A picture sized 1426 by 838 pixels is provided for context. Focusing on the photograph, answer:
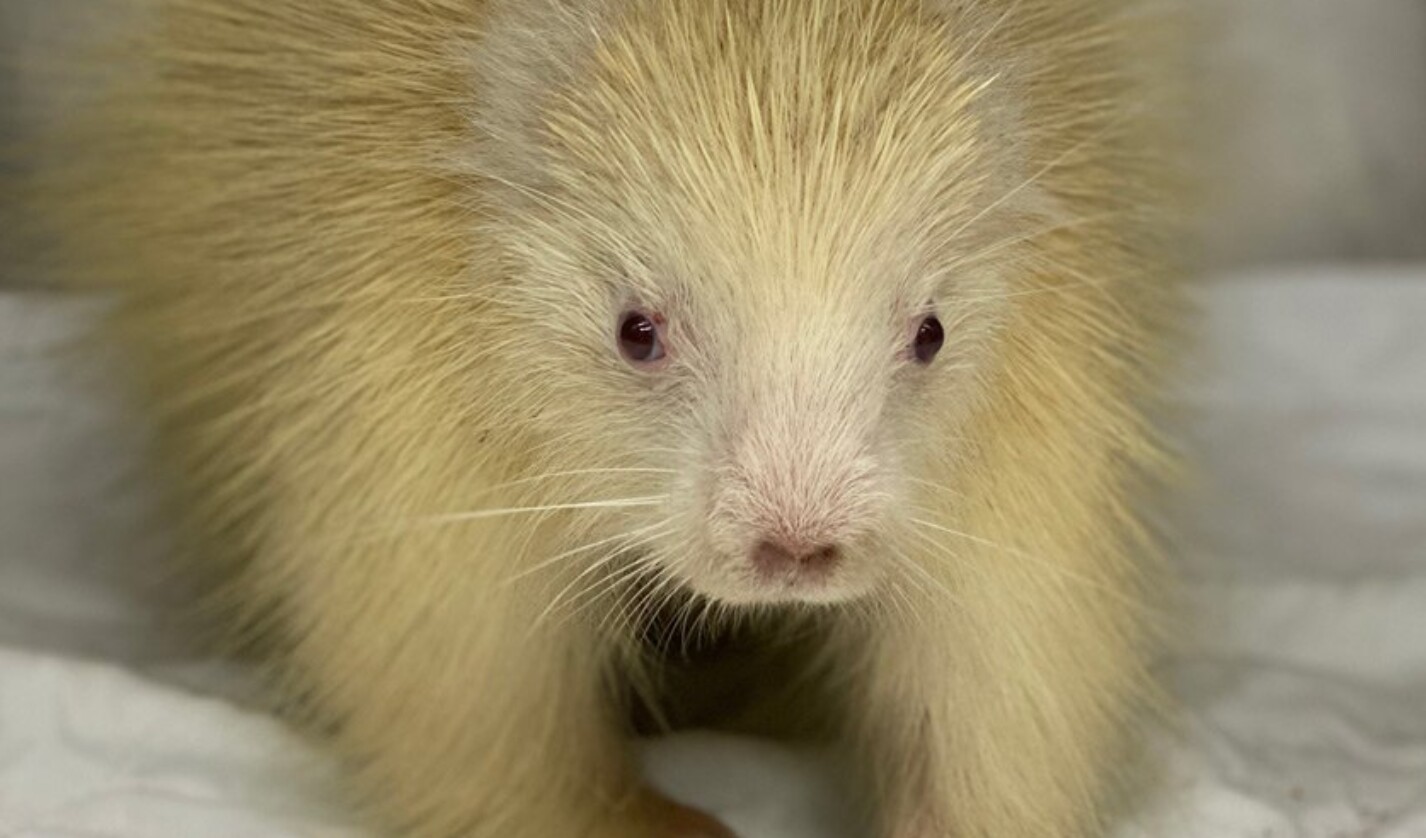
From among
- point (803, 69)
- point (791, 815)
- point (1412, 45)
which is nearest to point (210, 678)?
point (791, 815)

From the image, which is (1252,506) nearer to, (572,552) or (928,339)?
(928,339)

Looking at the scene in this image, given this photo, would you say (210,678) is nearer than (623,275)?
No

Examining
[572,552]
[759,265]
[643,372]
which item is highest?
[759,265]

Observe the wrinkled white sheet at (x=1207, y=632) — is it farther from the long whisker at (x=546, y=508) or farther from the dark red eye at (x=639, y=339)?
the dark red eye at (x=639, y=339)

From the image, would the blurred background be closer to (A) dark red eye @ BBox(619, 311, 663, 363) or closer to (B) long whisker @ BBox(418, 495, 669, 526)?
(B) long whisker @ BBox(418, 495, 669, 526)

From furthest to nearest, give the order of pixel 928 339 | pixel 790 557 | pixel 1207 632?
pixel 1207 632
pixel 928 339
pixel 790 557

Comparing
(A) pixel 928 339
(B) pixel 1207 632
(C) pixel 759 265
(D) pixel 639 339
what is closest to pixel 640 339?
(D) pixel 639 339

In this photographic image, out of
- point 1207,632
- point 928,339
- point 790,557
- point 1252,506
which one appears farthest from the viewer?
point 1252,506

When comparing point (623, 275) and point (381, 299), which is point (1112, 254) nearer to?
point (623, 275)
